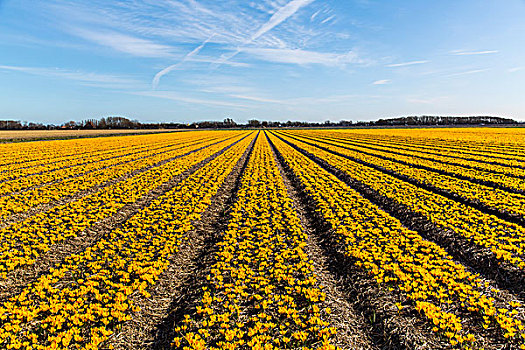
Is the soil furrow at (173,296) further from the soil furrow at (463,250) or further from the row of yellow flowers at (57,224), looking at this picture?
the soil furrow at (463,250)

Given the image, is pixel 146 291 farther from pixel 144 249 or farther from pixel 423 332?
pixel 423 332

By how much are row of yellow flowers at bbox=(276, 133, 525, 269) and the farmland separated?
7 cm

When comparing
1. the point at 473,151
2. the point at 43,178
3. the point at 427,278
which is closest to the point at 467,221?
the point at 427,278

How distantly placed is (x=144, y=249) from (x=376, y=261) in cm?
710

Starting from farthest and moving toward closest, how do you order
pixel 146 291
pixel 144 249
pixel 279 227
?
1. pixel 279 227
2. pixel 144 249
3. pixel 146 291

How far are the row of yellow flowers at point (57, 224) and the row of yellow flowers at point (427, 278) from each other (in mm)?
9723

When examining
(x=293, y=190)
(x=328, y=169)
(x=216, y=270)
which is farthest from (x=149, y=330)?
(x=328, y=169)

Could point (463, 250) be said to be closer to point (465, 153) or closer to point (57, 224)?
point (57, 224)

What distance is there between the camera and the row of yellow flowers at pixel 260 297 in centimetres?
551

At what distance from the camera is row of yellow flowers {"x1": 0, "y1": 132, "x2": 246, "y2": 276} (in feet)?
29.0

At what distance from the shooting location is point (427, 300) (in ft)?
21.6

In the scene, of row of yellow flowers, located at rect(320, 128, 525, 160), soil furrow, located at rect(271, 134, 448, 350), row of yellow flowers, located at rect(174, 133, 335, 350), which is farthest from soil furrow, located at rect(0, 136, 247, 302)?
row of yellow flowers, located at rect(320, 128, 525, 160)

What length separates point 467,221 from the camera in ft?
37.3

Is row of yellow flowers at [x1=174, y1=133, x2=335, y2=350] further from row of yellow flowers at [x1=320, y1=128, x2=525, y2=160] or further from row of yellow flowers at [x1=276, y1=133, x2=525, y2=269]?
row of yellow flowers at [x1=320, y1=128, x2=525, y2=160]
